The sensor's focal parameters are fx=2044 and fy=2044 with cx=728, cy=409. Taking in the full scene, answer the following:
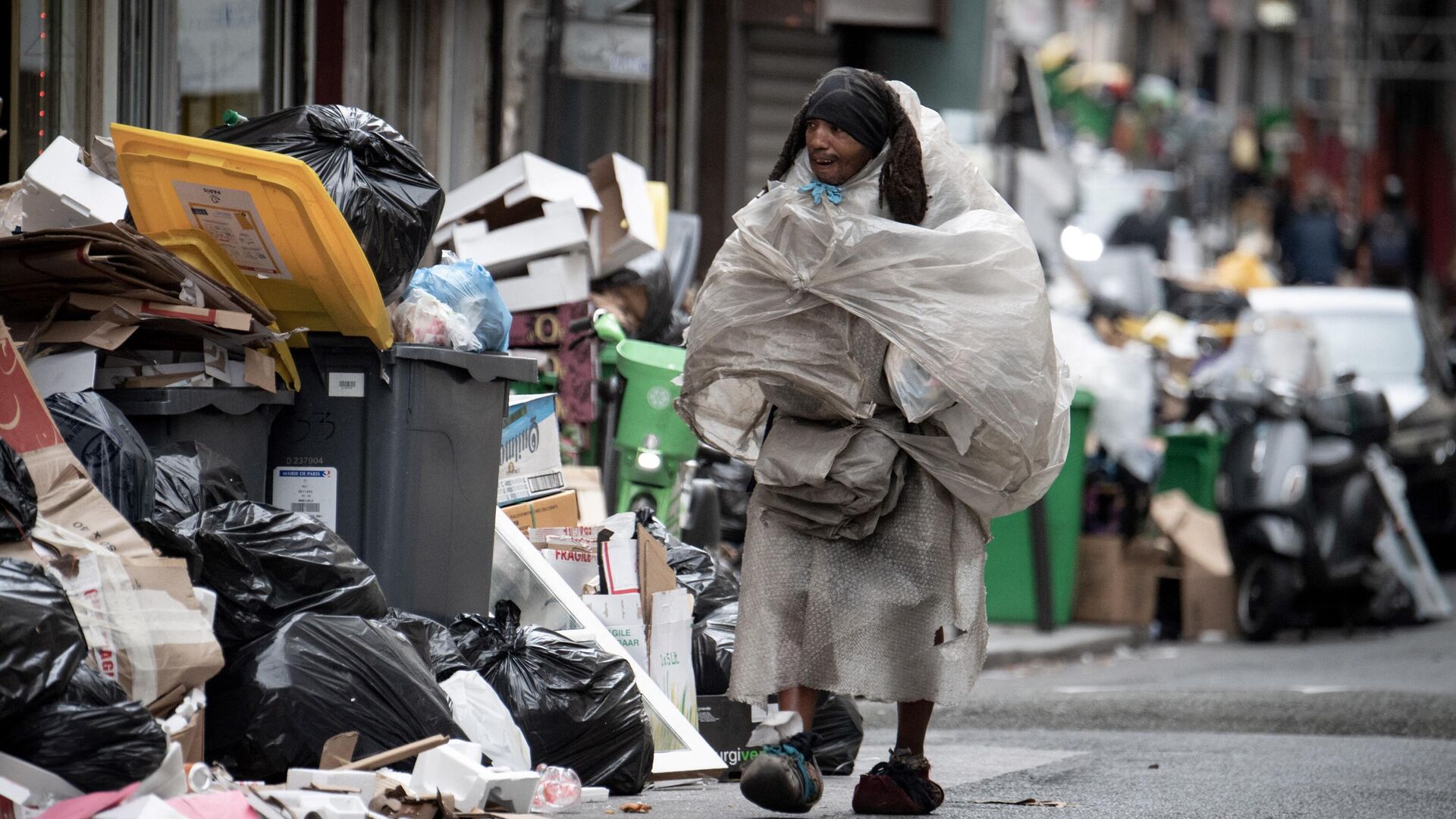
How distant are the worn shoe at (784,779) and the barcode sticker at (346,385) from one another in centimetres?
157

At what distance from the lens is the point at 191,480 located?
4828 mm

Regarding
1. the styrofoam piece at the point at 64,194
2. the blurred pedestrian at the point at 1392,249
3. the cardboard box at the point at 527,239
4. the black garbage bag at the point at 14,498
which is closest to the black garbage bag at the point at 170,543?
the black garbage bag at the point at 14,498

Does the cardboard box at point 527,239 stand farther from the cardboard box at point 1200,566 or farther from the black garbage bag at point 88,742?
the cardboard box at point 1200,566

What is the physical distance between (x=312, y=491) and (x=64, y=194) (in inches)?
42.2

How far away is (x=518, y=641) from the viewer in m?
5.26

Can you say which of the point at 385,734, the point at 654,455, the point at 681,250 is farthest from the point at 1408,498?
the point at 385,734

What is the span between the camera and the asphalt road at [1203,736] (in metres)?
5.39

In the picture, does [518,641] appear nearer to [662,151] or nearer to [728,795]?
[728,795]

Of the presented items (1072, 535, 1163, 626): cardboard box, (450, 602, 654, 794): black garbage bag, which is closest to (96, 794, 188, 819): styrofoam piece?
(450, 602, 654, 794): black garbage bag

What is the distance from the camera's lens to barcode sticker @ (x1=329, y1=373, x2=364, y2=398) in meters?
5.41

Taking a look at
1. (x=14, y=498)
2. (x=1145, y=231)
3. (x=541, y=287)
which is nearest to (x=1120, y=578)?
(x=541, y=287)

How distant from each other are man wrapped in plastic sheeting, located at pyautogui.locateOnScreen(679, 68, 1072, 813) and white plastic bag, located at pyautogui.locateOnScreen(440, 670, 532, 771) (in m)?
0.57

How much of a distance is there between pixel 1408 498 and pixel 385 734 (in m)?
11.2

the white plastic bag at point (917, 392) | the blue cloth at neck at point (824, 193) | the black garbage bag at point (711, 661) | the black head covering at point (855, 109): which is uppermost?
the black head covering at point (855, 109)
